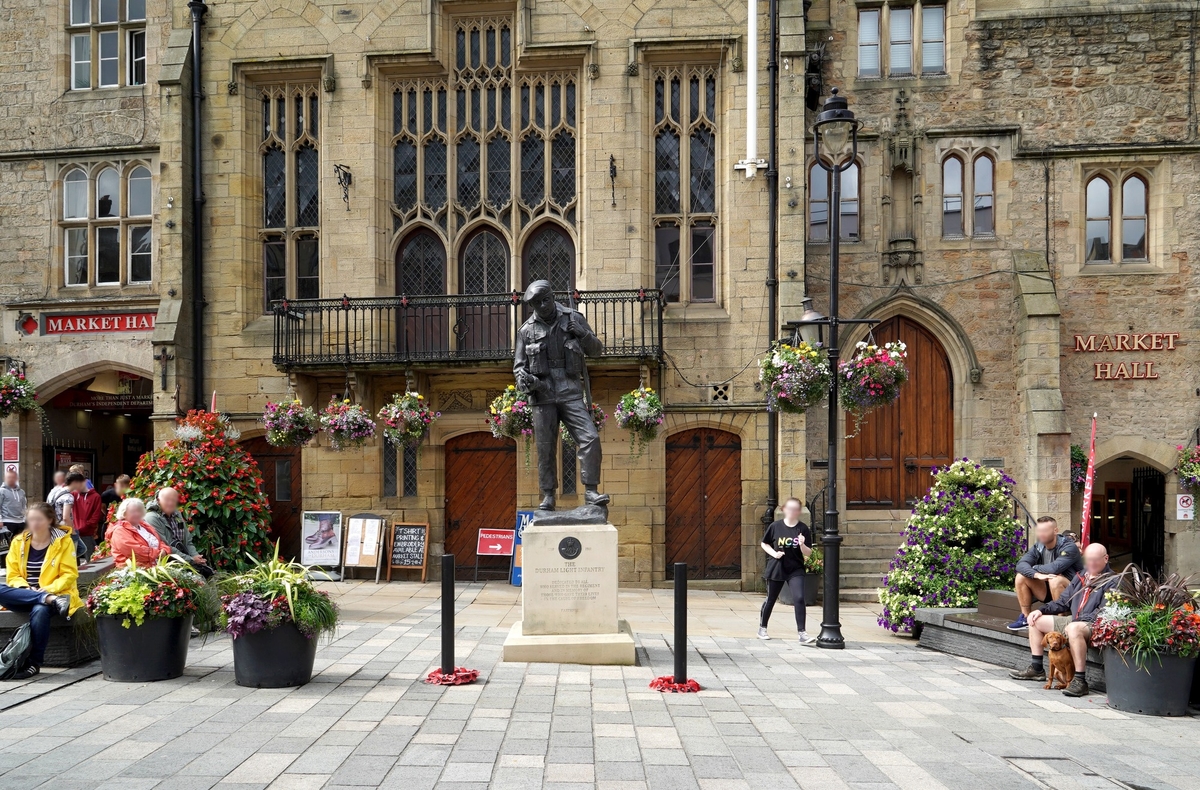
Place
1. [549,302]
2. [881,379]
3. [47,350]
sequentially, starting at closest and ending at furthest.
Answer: [549,302] → [881,379] → [47,350]

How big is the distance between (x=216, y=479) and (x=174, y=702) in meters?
4.86

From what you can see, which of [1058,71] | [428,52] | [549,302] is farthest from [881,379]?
[428,52]

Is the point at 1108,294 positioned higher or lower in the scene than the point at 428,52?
lower

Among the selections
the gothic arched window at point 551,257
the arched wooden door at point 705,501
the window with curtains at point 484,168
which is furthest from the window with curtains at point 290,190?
the arched wooden door at point 705,501

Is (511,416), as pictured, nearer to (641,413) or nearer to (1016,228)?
(641,413)

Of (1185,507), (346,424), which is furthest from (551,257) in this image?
(1185,507)

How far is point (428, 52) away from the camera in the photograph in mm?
16188

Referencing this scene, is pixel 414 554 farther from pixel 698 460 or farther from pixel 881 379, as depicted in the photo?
pixel 881 379

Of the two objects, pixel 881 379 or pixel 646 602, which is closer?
pixel 881 379

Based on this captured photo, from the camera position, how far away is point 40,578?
8.22m

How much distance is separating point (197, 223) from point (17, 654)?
34.0 ft

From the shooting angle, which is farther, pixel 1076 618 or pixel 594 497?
pixel 594 497

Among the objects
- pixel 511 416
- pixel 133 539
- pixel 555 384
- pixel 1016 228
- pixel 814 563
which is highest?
pixel 1016 228

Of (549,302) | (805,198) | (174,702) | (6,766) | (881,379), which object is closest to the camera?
(6,766)
